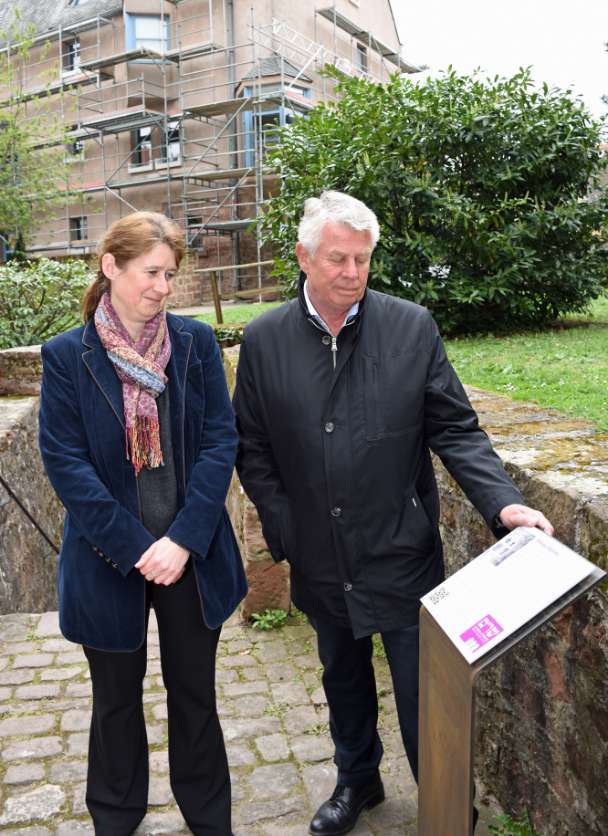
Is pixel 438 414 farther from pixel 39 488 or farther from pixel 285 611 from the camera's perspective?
pixel 39 488

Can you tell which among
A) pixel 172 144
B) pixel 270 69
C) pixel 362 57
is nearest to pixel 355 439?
pixel 270 69

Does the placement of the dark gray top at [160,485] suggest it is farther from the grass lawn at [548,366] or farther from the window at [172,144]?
the window at [172,144]

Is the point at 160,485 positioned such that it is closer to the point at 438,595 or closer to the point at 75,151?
the point at 438,595

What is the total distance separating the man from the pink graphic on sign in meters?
0.78

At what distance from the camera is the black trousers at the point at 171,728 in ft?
9.27

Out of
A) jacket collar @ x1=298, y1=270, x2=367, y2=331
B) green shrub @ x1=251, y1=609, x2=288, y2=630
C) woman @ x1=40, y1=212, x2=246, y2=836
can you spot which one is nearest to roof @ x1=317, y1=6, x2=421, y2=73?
green shrub @ x1=251, y1=609, x2=288, y2=630

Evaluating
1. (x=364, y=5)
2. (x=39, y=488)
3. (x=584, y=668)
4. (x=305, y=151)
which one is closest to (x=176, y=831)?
(x=584, y=668)

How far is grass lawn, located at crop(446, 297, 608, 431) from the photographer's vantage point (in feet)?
17.2

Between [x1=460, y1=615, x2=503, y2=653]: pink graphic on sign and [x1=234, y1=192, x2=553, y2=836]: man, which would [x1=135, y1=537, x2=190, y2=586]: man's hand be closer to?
[x1=234, y1=192, x2=553, y2=836]: man

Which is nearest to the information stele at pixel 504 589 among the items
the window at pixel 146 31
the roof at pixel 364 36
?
the roof at pixel 364 36

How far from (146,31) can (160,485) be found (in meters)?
32.3

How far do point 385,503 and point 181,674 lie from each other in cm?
92

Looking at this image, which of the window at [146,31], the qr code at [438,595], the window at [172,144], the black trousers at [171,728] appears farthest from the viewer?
the window at [172,144]

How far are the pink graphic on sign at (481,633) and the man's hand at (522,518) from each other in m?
0.49
